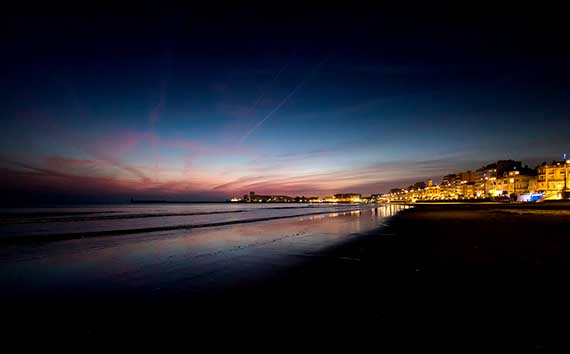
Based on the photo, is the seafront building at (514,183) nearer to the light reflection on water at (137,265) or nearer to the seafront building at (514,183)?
the seafront building at (514,183)

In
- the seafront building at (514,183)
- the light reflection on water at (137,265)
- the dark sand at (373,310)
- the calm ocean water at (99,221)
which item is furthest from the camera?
the seafront building at (514,183)

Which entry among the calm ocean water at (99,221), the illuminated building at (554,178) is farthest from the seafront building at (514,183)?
the calm ocean water at (99,221)

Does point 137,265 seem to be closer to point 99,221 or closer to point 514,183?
point 99,221

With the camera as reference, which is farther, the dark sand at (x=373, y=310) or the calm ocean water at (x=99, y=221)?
the calm ocean water at (x=99, y=221)

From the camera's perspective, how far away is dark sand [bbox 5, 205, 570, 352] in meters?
4.32

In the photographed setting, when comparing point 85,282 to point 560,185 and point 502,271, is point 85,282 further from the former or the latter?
point 560,185

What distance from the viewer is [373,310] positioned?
5.36 metres

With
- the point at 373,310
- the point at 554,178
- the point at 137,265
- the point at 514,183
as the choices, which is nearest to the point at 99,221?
the point at 137,265

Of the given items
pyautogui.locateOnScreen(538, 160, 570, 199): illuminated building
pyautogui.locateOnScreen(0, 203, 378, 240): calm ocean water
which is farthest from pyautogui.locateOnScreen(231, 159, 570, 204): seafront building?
pyautogui.locateOnScreen(0, 203, 378, 240): calm ocean water

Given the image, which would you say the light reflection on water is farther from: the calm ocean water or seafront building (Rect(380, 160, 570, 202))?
seafront building (Rect(380, 160, 570, 202))

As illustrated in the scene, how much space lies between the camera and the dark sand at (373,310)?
14.2 ft

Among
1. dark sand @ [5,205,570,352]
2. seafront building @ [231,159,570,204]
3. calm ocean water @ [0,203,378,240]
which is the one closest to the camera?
dark sand @ [5,205,570,352]

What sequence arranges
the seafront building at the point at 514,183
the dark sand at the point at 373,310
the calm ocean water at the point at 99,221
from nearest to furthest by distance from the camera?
the dark sand at the point at 373,310, the calm ocean water at the point at 99,221, the seafront building at the point at 514,183

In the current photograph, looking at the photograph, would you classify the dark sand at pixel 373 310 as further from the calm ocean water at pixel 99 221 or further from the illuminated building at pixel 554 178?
the illuminated building at pixel 554 178
